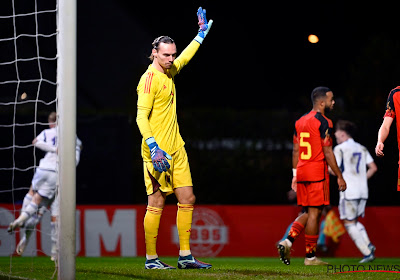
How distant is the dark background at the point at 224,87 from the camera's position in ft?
45.4

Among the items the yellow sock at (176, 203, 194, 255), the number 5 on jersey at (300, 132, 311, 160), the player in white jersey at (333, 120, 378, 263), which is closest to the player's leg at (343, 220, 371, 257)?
the player in white jersey at (333, 120, 378, 263)

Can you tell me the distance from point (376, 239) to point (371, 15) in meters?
8.37

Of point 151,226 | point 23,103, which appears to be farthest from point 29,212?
point 151,226

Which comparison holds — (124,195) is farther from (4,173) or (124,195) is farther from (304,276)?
(304,276)

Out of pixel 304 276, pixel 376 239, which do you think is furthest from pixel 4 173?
pixel 304 276

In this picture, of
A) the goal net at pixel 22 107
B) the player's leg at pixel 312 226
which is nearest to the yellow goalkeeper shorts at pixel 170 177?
the player's leg at pixel 312 226

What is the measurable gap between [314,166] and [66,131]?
3251 mm

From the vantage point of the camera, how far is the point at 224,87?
18047 millimetres

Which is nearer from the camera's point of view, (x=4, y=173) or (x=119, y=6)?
(x=4, y=173)

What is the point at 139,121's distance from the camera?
6.68 m

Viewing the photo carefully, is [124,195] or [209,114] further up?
[209,114]

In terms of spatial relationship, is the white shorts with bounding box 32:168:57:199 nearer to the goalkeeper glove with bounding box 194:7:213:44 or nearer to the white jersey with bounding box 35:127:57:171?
the white jersey with bounding box 35:127:57:171

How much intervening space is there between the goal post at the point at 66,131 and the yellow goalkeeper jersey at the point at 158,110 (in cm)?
123

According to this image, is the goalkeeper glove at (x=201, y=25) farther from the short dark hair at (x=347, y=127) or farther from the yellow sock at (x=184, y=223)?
the short dark hair at (x=347, y=127)
